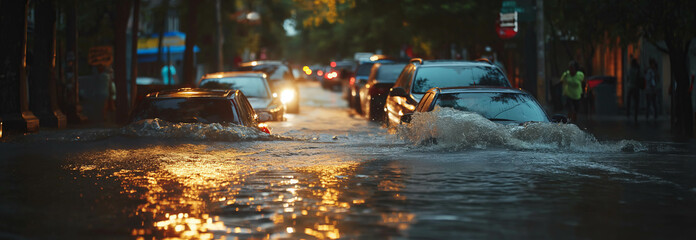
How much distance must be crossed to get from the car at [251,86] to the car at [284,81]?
697 cm

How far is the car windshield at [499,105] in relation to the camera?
1552cm

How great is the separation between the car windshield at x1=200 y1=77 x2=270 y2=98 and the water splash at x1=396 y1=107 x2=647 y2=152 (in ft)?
31.2

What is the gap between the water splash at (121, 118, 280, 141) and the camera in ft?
52.1

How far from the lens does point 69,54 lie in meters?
30.7

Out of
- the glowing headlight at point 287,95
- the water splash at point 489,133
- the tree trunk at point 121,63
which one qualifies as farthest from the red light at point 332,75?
the water splash at point 489,133

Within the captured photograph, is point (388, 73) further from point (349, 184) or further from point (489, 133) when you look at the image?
point (349, 184)

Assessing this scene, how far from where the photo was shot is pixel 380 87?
26.6 metres

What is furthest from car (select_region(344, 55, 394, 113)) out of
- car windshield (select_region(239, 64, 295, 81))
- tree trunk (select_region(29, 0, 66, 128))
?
tree trunk (select_region(29, 0, 66, 128))

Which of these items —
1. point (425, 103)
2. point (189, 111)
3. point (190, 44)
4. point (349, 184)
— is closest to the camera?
point (349, 184)

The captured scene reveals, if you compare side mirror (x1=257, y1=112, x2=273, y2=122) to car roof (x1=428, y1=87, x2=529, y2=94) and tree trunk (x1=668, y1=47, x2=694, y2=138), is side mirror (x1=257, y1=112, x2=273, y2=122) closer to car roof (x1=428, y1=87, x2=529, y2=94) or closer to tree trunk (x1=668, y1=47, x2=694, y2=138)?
car roof (x1=428, y1=87, x2=529, y2=94)

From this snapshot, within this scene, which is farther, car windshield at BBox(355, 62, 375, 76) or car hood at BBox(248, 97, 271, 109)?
car windshield at BBox(355, 62, 375, 76)

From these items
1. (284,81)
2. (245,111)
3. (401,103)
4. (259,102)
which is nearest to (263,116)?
(245,111)

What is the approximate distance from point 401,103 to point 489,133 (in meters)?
5.57

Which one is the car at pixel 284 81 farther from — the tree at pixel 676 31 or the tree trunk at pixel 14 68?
the tree at pixel 676 31
